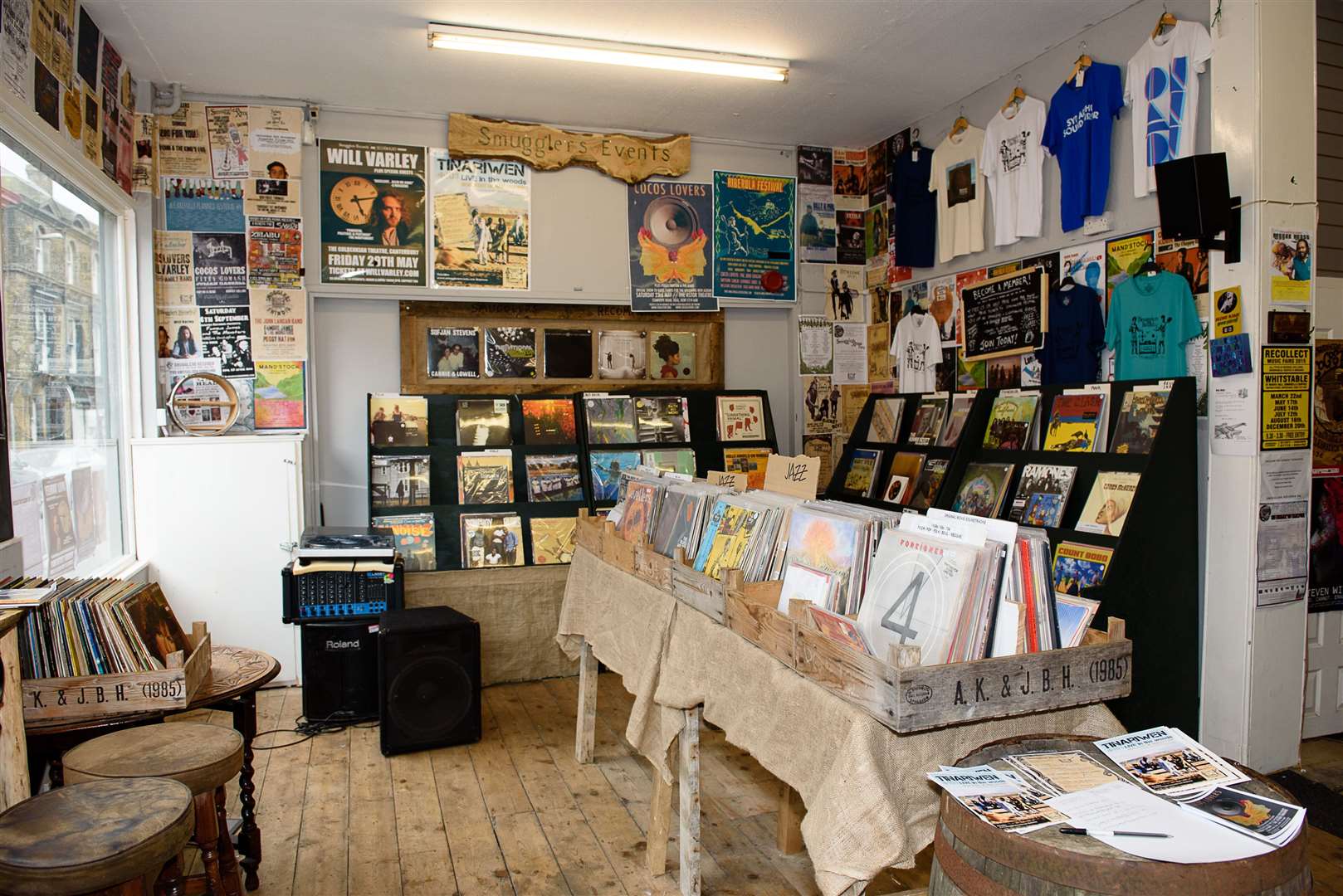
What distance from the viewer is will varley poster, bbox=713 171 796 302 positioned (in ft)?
19.2

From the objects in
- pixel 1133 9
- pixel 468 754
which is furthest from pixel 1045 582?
pixel 1133 9

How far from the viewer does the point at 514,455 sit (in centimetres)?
527

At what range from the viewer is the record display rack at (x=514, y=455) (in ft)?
16.4

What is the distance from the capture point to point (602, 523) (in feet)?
12.0

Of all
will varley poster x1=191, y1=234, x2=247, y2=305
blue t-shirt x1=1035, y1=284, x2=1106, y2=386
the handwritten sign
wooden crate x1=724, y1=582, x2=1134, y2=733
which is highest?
will varley poster x1=191, y1=234, x2=247, y2=305

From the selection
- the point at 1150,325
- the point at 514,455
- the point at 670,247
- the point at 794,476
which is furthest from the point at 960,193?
the point at 794,476

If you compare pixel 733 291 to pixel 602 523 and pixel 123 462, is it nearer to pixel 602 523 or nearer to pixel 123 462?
pixel 602 523

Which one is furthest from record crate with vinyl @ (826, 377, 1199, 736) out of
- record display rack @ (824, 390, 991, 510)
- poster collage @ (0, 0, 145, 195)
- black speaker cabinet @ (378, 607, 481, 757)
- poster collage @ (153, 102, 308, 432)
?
poster collage @ (0, 0, 145, 195)

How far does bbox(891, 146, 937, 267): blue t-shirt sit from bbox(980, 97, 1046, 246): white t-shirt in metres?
0.54

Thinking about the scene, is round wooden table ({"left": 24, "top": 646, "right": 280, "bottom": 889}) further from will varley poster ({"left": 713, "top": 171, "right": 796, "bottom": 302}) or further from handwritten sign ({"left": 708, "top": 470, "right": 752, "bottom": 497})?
will varley poster ({"left": 713, "top": 171, "right": 796, "bottom": 302})

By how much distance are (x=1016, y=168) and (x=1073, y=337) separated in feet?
3.32

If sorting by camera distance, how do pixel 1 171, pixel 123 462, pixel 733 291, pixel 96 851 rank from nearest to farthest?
pixel 96 851 → pixel 1 171 → pixel 123 462 → pixel 733 291

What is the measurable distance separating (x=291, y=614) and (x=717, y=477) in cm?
217

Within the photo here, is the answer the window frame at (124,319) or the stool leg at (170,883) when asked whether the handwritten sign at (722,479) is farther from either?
the window frame at (124,319)
